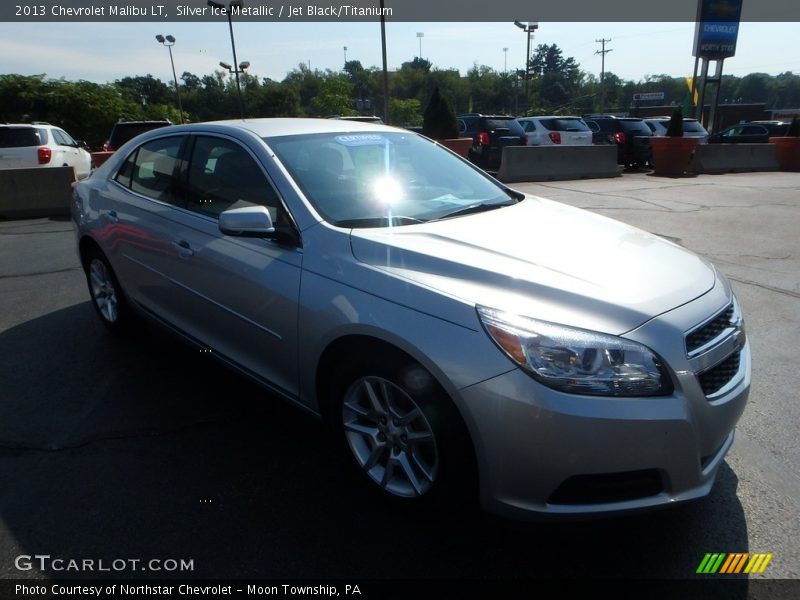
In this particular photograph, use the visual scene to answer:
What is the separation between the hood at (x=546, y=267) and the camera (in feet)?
7.47

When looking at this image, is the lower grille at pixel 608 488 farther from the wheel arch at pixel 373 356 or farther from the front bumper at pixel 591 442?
the wheel arch at pixel 373 356

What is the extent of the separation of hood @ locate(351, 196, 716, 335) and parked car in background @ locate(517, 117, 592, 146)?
600 inches

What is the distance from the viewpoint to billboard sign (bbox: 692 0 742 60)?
2409 centimetres

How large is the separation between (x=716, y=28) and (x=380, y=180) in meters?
26.6

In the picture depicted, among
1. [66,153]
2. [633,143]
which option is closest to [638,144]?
[633,143]

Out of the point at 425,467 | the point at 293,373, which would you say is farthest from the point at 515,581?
the point at 293,373

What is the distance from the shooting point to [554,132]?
17609 millimetres

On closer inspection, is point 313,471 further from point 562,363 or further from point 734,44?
point 734,44

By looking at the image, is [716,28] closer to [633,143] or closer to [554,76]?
[633,143]

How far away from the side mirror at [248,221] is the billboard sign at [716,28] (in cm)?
2675

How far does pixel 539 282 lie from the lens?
2400mm

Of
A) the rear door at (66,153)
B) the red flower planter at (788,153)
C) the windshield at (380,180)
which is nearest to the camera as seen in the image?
the windshield at (380,180)

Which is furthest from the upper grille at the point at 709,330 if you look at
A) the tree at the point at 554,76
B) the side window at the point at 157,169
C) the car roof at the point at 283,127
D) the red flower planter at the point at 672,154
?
the tree at the point at 554,76

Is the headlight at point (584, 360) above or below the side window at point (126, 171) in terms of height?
below
